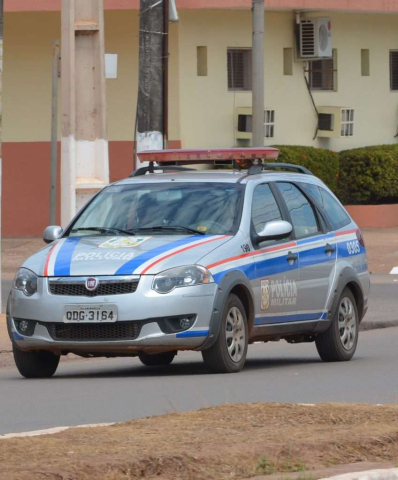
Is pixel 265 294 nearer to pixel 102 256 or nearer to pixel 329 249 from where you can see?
pixel 329 249

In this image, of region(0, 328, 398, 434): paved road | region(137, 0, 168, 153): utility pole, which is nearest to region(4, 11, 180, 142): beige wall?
region(137, 0, 168, 153): utility pole

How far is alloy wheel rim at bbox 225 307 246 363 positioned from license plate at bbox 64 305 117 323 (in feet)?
3.17

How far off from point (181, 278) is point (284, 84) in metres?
20.9

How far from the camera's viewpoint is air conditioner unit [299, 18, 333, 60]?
30.8 m

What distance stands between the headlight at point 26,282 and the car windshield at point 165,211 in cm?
89

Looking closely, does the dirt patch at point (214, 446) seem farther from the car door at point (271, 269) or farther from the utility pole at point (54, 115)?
the utility pole at point (54, 115)

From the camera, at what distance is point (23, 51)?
1156 inches

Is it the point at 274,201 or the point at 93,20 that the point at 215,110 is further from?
the point at 274,201

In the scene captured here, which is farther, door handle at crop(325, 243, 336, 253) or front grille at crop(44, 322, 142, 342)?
door handle at crop(325, 243, 336, 253)

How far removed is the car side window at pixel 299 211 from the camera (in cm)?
1253

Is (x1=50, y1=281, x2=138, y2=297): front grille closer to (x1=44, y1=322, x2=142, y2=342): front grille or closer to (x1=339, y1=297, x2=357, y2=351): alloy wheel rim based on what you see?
(x1=44, y1=322, x2=142, y2=342): front grille

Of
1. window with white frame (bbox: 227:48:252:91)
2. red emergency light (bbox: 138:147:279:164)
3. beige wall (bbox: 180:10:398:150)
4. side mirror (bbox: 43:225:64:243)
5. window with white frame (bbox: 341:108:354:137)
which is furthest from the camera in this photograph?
window with white frame (bbox: 341:108:354:137)

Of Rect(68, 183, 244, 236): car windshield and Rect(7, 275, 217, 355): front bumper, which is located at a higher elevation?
Rect(68, 183, 244, 236): car windshield

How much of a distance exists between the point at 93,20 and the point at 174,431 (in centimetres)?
1002
